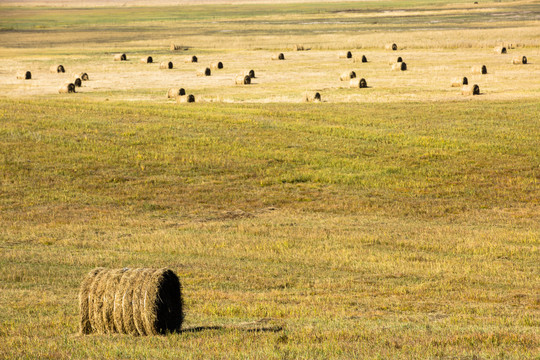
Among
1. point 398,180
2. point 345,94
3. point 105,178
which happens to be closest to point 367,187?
point 398,180

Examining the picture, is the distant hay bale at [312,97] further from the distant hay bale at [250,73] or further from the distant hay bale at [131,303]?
the distant hay bale at [131,303]

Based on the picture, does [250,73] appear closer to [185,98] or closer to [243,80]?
[243,80]

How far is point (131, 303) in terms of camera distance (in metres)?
13.4

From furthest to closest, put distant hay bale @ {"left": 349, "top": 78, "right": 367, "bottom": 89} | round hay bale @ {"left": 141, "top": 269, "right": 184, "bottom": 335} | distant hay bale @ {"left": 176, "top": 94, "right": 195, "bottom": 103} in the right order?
1. distant hay bale @ {"left": 349, "top": 78, "right": 367, "bottom": 89}
2. distant hay bale @ {"left": 176, "top": 94, "right": 195, "bottom": 103}
3. round hay bale @ {"left": 141, "top": 269, "right": 184, "bottom": 335}

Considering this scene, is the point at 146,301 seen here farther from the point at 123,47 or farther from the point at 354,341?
the point at 123,47

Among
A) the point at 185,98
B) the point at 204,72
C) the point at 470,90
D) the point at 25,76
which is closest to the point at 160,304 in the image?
the point at 185,98

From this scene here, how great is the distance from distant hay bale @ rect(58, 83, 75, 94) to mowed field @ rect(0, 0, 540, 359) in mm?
1272

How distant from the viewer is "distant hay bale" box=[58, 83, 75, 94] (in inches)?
2464

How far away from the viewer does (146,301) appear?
13266 millimetres

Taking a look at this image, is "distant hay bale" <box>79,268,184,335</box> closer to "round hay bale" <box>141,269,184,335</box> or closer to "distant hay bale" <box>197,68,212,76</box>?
"round hay bale" <box>141,269,184,335</box>

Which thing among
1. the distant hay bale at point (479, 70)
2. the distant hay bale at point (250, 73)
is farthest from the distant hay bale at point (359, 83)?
the distant hay bale at point (479, 70)

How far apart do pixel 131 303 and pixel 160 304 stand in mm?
462

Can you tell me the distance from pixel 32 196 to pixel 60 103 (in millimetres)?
24640

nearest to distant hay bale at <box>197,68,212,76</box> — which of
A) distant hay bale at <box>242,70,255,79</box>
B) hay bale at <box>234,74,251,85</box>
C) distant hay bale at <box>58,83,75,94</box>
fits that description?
distant hay bale at <box>242,70,255,79</box>
